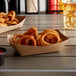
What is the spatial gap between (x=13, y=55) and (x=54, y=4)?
6.18ft

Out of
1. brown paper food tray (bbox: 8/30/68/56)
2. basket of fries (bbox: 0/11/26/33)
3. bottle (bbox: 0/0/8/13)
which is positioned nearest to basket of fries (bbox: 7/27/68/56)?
brown paper food tray (bbox: 8/30/68/56)

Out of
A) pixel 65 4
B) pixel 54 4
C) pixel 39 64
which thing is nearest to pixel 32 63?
pixel 39 64

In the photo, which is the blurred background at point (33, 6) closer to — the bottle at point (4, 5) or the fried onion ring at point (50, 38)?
the bottle at point (4, 5)

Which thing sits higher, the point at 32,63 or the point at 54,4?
the point at 54,4

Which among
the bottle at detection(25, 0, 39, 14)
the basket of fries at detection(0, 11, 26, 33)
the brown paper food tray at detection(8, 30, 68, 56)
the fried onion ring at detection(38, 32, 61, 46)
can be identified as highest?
the bottle at detection(25, 0, 39, 14)

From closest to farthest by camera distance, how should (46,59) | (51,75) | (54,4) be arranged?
(51,75), (46,59), (54,4)

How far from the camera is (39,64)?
0.69m

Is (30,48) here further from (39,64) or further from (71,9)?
(71,9)

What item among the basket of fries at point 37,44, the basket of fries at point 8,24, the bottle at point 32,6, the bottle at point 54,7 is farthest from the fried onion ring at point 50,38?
the bottle at point 54,7

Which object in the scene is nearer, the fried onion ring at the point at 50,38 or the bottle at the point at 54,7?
the fried onion ring at the point at 50,38

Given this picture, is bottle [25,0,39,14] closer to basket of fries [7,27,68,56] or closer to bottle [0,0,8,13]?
bottle [0,0,8,13]

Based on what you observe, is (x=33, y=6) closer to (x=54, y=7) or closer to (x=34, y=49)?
(x=54, y=7)

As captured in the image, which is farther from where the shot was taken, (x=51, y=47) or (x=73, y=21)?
(x=73, y=21)

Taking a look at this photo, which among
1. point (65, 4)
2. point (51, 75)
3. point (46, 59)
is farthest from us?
point (65, 4)
